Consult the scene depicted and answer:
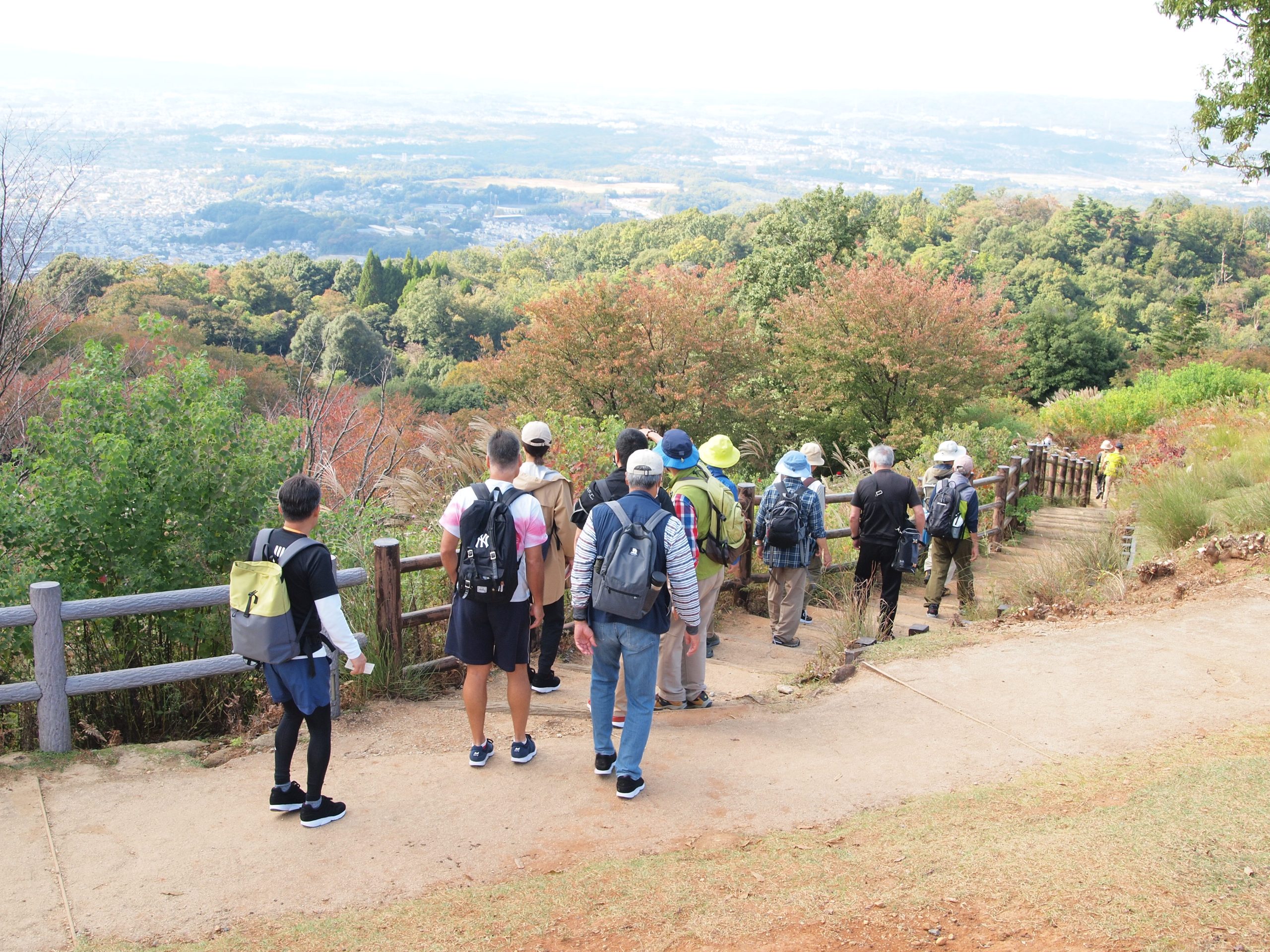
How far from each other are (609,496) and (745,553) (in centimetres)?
332

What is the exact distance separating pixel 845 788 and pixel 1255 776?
1848 mm

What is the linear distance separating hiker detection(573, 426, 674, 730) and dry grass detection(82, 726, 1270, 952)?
3.94 feet

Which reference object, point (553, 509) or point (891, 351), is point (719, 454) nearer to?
point (553, 509)

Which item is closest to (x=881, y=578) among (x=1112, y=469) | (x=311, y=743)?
(x=311, y=743)

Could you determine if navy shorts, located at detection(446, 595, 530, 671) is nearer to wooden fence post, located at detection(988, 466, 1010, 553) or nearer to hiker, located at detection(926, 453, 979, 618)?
hiker, located at detection(926, 453, 979, 618)

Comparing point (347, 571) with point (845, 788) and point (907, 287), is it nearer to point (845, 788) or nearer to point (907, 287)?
point (845, 788)

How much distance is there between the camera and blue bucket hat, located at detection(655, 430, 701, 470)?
18.1 ft

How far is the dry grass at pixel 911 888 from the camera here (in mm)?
3338

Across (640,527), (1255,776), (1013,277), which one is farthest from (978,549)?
(1013,277)

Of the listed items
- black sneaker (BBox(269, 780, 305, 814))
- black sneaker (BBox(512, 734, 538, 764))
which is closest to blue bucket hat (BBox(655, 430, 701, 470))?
black sneaker (BBox(512, 734, 538, 764))

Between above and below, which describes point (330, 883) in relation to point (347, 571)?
below

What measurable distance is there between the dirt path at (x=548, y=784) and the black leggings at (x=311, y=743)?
0.73ft

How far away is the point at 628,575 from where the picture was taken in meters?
4.32

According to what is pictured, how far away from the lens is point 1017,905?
344 centimetres
